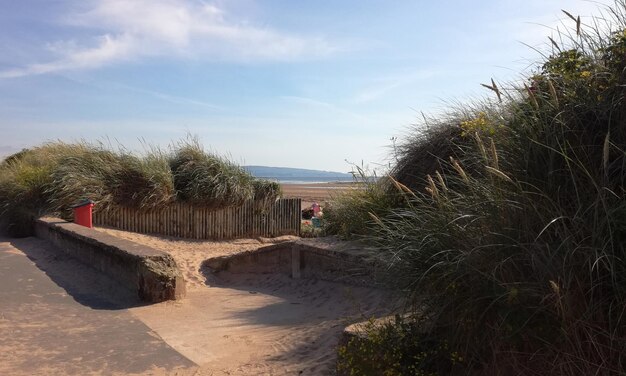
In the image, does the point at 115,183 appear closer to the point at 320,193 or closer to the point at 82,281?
the point at 82,281

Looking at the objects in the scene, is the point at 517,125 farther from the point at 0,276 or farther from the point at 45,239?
the point at 45,239

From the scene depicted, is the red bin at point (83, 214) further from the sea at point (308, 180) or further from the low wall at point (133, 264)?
the sea at point (308, 180)

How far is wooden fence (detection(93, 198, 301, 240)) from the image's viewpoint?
1343 centimetres

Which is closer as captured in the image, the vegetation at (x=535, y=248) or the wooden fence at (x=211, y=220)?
the vegetation at (x=535, y=248)

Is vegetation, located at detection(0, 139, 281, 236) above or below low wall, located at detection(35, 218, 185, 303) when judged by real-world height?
above

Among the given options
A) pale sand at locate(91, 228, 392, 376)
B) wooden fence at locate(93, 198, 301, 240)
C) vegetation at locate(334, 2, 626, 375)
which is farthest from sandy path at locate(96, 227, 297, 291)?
vegetation at locate(334, 2, 626, 375)

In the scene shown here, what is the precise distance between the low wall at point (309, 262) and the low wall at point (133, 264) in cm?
216

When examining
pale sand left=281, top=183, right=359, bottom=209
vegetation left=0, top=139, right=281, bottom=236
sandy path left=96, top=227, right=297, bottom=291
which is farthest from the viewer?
vegetation left=0, top=139, right=281, bottom=236

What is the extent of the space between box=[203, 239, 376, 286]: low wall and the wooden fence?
3.34 m

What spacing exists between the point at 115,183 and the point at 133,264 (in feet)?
21.0

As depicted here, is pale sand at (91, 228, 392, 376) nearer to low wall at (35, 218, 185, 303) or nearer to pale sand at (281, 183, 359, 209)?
low wall at (35, 218, 185, 303)

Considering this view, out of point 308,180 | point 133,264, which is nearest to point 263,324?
point 133,264

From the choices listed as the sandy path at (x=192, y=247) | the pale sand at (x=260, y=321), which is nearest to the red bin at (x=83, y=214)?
the sandy path at (x=192, y=247)

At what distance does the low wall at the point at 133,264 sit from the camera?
23.9ft
